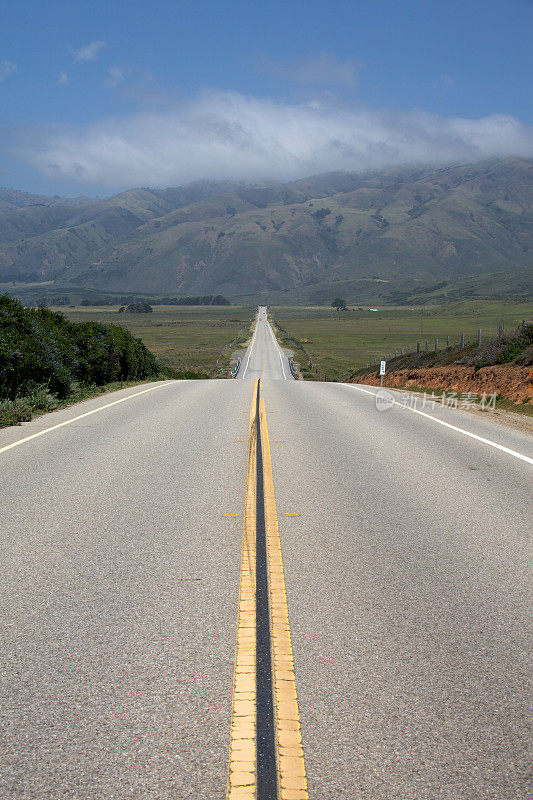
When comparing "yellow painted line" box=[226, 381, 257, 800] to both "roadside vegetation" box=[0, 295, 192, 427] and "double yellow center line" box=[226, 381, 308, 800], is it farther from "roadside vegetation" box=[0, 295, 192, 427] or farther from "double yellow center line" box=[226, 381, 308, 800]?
"roadside vegetation" box=[0, 295, 192, 427]

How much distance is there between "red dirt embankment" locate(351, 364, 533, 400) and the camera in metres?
18.0

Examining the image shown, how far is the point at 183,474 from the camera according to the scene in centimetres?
860

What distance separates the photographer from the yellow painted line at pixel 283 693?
286 centimetres

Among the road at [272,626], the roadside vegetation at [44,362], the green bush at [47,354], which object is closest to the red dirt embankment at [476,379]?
the road at [272,626]

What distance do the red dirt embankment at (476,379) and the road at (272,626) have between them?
9.38 metres

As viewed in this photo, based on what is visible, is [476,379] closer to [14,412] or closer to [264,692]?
[14,412]

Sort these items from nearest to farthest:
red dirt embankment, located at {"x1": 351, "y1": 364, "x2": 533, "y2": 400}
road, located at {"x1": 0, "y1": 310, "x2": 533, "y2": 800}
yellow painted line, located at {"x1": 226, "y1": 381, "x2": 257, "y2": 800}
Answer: yellow painted line, located at {"x1": 226, "y1": 381, "x2": 257, "y2": 800}
road, located at {"x1": 0, "y1": 310, "x2": 533, "y2": 800}
red dirt embankment, located at {"x1": 351, "y1": 364, "x2": 533, "y2": 400}

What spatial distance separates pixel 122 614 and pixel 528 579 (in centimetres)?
→ 323

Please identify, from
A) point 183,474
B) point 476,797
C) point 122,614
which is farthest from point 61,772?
point 183,474

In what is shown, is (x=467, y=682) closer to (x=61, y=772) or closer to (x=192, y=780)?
(x=192, y=780)

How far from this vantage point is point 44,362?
1689 centimetres

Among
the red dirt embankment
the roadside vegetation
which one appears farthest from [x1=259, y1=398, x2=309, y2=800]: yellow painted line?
the red dirt embankment

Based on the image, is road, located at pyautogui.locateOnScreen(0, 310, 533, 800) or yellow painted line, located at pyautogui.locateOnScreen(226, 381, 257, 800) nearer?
yellow painted line, located at pyautogui.locateOnScreen(226, 381, 257, 800)

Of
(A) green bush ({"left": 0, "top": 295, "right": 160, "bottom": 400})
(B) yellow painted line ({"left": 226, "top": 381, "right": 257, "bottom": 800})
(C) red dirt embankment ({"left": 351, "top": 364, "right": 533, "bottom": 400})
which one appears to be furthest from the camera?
(C) red dirt embankment ({"left": 351, "top": 364, "right": 533, "bottom": 400})
